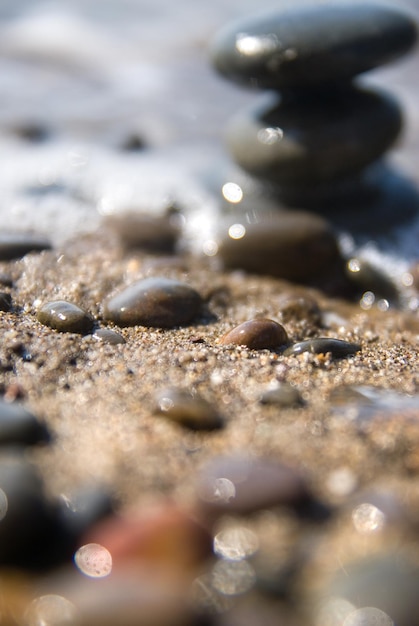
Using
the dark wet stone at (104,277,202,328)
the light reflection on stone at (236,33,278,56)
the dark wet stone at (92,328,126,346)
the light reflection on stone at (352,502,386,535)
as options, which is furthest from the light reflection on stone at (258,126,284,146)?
the light reflection on stone at (352,502,386,535)

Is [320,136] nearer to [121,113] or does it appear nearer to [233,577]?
[121,113]

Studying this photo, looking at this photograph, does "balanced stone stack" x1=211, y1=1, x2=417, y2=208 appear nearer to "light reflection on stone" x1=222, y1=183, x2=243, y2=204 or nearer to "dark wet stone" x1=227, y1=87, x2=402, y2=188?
"dark wet stone" x1=227, y1=87, x2=402, y2=188

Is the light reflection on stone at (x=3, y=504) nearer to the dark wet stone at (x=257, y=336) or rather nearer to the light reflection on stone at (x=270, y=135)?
the dark wet stone at (x=257, y=336)

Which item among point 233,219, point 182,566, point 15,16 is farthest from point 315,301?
point 15,16

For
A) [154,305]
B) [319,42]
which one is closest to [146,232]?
[154,305]

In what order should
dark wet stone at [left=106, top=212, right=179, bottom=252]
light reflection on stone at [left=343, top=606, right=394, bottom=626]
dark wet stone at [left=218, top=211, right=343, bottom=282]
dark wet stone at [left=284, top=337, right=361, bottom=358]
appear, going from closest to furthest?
light reflection on stone at [left=343, top=606, right=394, bottom=626]
dark wet stone at [left=284, top=337, right=361, bottom=358]
dark wet stone at [left=218, top=211, right=343, bottom=282]
dark wet stone at [left=106, top=212, right=179, bottom=252]

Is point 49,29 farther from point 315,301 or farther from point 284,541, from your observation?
point 284,541

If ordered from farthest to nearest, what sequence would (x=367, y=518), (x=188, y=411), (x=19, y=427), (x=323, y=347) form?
(x=323, y=347) < (x=188, y=411) < (x=19, y=427) < (x=367, y=518)
